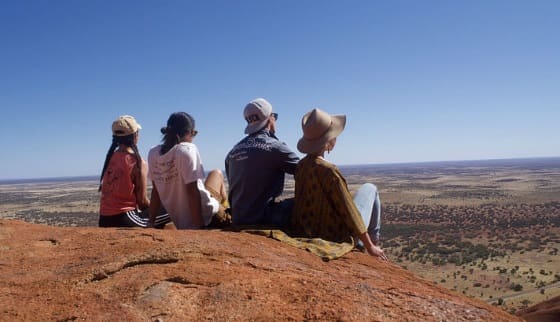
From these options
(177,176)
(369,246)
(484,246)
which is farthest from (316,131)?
(484,246)

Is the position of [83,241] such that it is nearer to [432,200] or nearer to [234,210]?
[234,210]

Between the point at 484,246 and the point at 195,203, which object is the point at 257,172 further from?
the point at 484,246

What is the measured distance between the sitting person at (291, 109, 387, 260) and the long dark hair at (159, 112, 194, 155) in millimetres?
1301

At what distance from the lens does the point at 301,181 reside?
3.79 m

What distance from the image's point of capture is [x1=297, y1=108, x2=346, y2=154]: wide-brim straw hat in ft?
12.8

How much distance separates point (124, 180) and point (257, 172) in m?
1.57

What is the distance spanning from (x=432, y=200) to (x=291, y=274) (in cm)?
7272

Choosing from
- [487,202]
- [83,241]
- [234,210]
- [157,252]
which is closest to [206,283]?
[157,252]

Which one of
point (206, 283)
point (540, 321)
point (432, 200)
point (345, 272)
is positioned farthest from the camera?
point (432, 200)

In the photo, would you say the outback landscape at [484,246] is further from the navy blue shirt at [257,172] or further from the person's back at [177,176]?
the person's back at [177,176]

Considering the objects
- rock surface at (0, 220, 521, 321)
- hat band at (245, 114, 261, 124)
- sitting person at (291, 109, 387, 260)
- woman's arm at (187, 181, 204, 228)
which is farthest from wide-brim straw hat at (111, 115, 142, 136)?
sitting person at (291, 109, 387, 260)

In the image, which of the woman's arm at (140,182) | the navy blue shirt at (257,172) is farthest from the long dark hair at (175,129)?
the navy blue shirt at (257,172)

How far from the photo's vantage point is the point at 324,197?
364 centimetres

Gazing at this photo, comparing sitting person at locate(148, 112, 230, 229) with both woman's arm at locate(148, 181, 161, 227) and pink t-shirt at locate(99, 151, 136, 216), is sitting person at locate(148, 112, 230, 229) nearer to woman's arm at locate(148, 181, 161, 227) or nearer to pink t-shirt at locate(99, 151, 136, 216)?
woman's arm at locate(148, 181, 161, 227)
